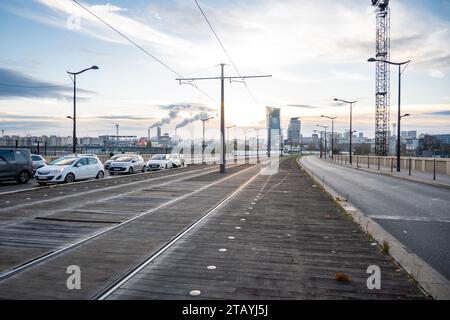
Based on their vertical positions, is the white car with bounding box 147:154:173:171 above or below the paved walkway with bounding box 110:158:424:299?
above

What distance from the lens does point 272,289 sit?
4.72 meters

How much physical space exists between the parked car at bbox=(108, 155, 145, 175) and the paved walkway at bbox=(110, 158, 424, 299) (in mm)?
20822

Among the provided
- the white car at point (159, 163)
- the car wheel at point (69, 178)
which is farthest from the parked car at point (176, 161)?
the car wheel at point (69, 178)

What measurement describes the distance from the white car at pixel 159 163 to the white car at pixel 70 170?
1251cm

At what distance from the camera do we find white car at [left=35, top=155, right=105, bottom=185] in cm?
1872

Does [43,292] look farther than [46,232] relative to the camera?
No

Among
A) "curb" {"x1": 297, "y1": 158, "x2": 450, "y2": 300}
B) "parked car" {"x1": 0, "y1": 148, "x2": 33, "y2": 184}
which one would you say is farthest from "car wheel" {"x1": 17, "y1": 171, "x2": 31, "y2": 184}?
"curb" {"x1": 297, "y1": 158, "x2": 450, "y2": 300}

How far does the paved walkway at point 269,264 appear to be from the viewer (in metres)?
4.62

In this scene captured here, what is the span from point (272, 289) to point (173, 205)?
740 centimetres

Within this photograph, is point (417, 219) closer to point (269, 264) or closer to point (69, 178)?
point (269, 264)

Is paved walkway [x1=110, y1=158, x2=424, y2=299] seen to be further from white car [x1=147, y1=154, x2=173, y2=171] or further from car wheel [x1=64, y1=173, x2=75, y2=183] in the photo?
white car [x1=147, y1=154, x2=173, y2=171]

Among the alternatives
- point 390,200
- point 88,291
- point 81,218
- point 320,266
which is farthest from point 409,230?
point 81,218
